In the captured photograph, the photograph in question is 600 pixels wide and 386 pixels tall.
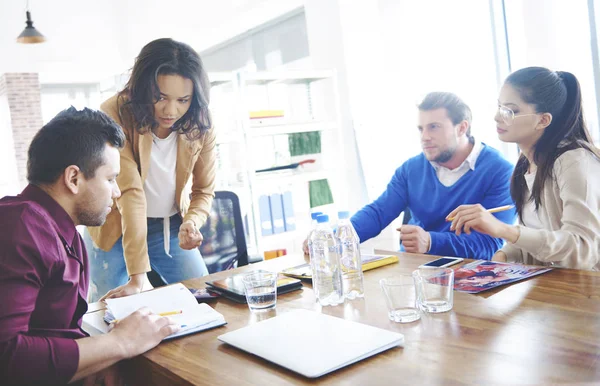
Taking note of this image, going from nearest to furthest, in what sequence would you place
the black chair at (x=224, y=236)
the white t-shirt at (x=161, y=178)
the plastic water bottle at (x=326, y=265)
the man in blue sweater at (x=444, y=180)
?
the plastic water bottle at (x=326, y=265) → the white t-shirt at (x=161, y=178) → the man in blue sweater at (x=444, y=180) → the black chair at (x=224, y=236)

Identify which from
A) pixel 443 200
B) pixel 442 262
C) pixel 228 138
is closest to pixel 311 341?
pixel 442 262

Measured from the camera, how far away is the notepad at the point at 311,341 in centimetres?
94

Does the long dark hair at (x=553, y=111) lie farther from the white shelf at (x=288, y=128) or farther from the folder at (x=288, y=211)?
the folder at (x=288, y=211)

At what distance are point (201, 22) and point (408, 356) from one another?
216 inches

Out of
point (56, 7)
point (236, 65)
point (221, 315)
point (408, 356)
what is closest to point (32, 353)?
point (221, 315)

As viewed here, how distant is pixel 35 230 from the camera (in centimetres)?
111

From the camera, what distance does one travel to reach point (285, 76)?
389 cm

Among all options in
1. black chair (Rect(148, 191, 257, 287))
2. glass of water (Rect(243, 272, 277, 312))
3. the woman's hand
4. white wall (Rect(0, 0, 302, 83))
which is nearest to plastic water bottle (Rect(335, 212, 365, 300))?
glass of water (Rect(243, 272, 277, 312))

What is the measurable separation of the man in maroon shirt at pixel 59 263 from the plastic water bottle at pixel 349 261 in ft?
1.45

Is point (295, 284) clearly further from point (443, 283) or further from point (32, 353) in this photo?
point (32, 353)

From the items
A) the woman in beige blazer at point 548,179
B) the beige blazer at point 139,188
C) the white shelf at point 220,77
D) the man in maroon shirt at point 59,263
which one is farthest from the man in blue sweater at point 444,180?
the white shelf at point 220,77

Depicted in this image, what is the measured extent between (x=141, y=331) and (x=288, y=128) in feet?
9.32

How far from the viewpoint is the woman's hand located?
4.96 ft

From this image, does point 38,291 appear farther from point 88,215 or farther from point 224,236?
point 224,236
